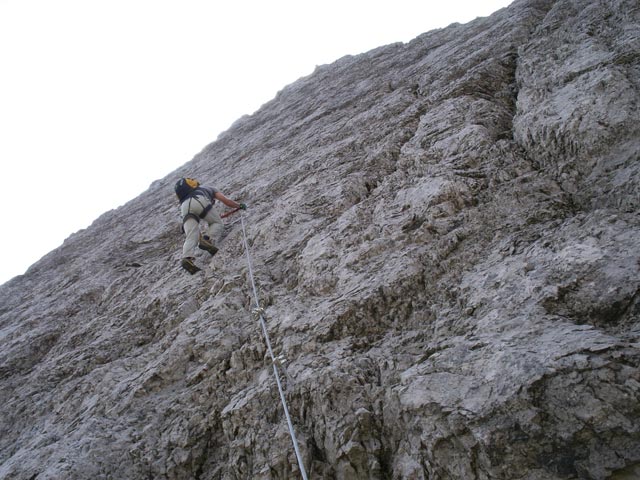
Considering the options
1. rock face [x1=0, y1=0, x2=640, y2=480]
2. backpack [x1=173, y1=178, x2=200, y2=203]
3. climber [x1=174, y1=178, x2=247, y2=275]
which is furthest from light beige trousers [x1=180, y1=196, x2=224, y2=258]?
rock face [x1=0, y1=0, x2=640, y2=480]

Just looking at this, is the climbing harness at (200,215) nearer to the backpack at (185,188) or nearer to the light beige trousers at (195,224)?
the light beige trousers at (195,224)

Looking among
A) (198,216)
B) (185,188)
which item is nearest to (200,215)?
(198,216)

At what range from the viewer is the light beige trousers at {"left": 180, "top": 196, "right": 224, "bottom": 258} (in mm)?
5695

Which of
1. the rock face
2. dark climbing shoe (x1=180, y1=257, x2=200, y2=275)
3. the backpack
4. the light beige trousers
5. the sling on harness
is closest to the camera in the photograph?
the rock face

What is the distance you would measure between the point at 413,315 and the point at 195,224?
385cm

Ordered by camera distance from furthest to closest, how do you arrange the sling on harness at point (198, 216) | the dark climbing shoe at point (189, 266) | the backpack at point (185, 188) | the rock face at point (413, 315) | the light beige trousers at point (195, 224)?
the backpack at point (185, 188) → the sling on harness at point (198, 216) → the light beige trousers at point (195, 224) → the dark climbing shoe at point (189, 266) → the rock face at point (413, 315)

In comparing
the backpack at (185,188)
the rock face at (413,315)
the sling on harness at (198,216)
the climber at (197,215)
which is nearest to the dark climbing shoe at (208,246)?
the climber at (197,215)

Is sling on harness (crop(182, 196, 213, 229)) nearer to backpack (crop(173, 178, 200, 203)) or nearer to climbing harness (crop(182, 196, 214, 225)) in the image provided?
climbing harness (crop(182, 196, 214, 225))

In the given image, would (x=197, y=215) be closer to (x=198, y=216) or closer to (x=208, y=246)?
(x=198, y=216)

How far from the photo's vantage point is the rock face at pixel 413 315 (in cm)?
209

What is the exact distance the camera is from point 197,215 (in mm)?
6109

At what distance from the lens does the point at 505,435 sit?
198cm

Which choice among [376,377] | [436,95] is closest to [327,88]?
[436,95]

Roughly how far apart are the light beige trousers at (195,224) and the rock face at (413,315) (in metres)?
0.30
